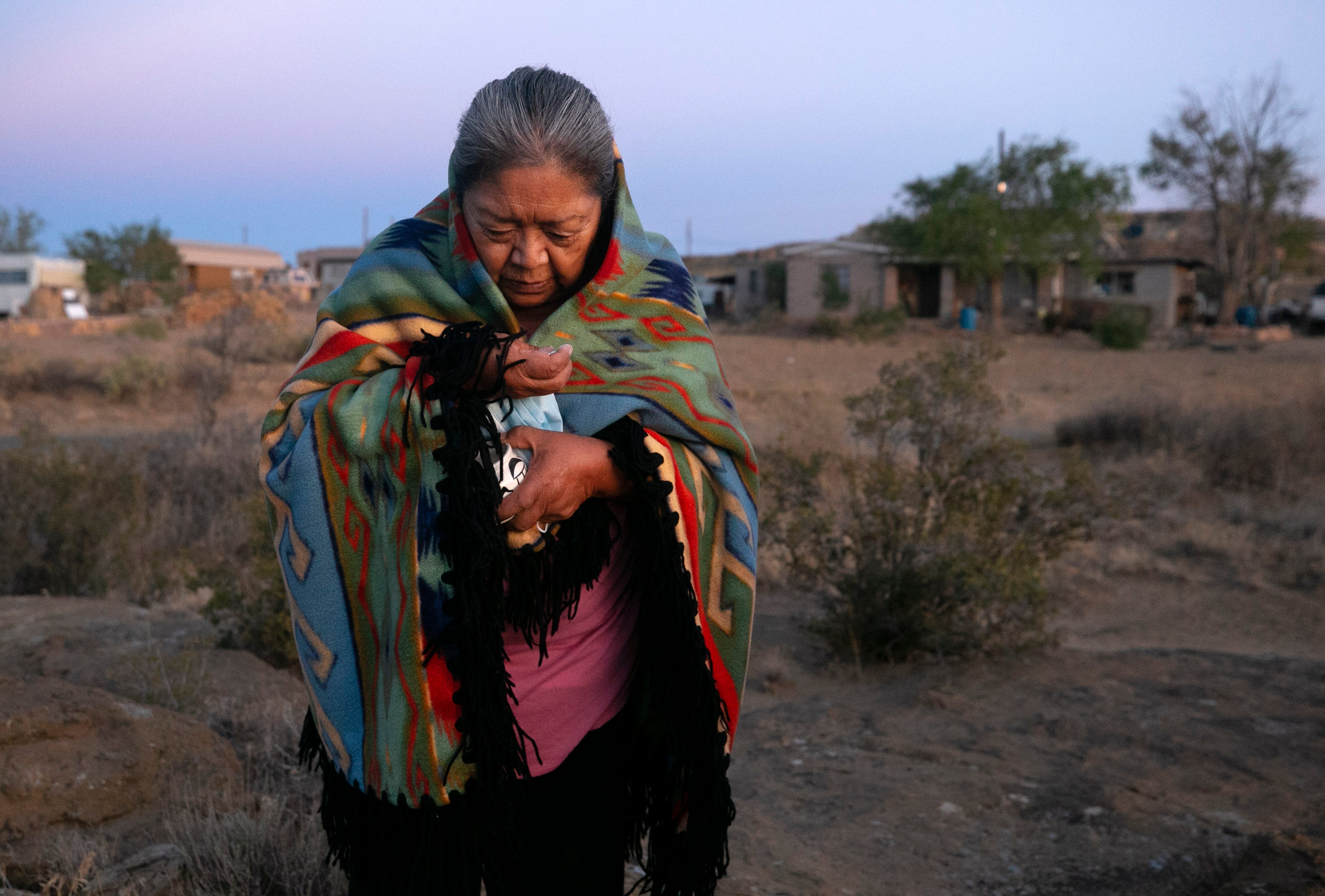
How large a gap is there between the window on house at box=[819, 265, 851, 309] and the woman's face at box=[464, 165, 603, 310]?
95.8ft

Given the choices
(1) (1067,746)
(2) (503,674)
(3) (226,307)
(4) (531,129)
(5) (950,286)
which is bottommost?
(1) (1067,746)

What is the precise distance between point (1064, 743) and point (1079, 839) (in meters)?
0.87

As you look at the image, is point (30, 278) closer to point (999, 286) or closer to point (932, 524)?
point (999, 286)

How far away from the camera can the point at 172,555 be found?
6746 mm

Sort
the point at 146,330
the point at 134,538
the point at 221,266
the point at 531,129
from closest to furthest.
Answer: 1. the point at 531,129
2. the point at 134,538
3. the point at 146,330
4. the point at 221,266

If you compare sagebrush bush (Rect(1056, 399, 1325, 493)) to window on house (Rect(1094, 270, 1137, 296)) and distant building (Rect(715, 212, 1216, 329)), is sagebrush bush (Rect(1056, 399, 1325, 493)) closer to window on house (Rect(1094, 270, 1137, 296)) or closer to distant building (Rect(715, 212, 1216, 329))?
distant building (Rect(715, 212, 1216, 329))

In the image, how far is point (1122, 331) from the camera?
23281 mm

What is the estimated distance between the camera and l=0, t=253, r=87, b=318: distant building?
1228 inches

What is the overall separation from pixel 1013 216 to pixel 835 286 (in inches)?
206

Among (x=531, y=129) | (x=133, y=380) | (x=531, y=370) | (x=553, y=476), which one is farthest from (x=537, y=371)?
(x=133, y=380)

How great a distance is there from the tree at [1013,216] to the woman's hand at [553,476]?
87.8ft

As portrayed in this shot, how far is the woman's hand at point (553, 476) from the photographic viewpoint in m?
1.50

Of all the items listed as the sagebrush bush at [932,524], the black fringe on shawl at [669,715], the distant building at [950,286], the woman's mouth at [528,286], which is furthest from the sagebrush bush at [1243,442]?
the distant building at [950,286]

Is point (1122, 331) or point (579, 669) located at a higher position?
point (1122, 331)
